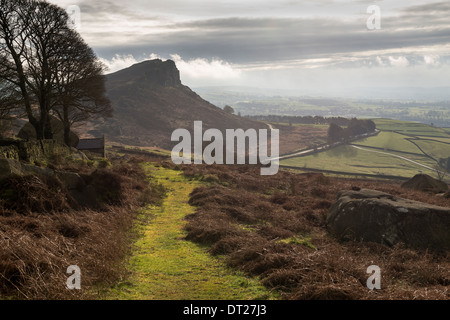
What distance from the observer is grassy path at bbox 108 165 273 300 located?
722cm

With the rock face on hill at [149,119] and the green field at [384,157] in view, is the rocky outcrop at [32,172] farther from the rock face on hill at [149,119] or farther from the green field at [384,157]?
the rock face on hill at [149,119]

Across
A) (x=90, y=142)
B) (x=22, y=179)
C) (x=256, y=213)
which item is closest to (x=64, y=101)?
(x=90, y=142)

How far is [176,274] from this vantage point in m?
8.50

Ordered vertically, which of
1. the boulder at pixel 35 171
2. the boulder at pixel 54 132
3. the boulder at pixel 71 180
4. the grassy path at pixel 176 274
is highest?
the boulder at pixel 54 132

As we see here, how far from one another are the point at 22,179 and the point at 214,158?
3585cm

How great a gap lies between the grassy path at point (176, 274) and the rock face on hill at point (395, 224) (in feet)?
18.8

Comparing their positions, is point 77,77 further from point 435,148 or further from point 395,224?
point 435,148

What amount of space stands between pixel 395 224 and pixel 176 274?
8086 mm

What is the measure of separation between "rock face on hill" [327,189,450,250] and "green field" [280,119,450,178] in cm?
9913

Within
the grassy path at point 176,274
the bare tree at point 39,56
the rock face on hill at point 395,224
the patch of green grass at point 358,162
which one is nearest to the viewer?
the grassy path at point 176,274

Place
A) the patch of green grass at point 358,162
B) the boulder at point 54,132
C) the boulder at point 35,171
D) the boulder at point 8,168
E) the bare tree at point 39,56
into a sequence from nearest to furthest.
→ the boulder at point 8,168 < the boulder at point 35,171 < the bare tree at point 39,56 < the boulder at point 54,132 < the patch of green grass at point 358,162

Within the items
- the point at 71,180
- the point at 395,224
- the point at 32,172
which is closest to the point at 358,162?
the point at 395,224

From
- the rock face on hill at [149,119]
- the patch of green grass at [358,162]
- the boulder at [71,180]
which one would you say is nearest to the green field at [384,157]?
the patch of green grass at [358,162]

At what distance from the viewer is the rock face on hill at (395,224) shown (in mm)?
11086
